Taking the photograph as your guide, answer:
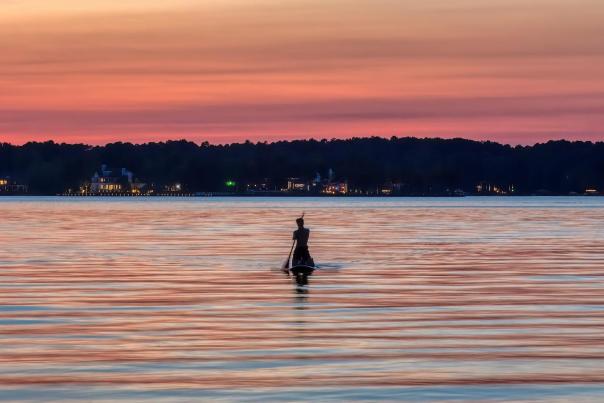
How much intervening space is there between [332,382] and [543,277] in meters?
27.5

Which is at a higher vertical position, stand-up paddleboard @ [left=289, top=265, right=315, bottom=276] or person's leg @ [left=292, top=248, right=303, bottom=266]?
person's leg @ [left=292, top=248, right=303, bottom=266]

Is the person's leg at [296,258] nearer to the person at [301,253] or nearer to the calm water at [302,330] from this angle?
the person at [301,253]

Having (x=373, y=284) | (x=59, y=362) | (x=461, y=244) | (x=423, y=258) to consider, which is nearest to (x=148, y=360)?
(x=59, y=362)

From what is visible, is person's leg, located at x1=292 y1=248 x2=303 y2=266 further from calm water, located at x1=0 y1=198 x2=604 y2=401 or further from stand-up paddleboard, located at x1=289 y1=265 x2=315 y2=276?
calm water, located at x1=0 y1=198 x2=604 y2=401

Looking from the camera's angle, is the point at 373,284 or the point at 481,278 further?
the point at 481,278

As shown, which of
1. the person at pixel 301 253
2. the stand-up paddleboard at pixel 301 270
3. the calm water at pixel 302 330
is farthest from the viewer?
the stand-up paddleboard at pixel 301 270

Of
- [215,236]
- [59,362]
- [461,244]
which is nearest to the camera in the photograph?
[59,362]

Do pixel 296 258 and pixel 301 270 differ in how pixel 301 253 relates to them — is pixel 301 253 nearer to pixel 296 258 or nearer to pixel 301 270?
pixel 296 258

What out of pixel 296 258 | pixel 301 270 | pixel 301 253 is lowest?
pixel 301 270

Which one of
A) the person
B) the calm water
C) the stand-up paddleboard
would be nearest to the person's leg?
the person

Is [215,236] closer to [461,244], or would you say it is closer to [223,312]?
[461,244]

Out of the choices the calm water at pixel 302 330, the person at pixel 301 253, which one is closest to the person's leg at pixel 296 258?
the person at pixel 301 253

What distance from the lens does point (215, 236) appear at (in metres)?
94.4

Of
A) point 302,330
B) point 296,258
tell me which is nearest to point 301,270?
point 296,258
